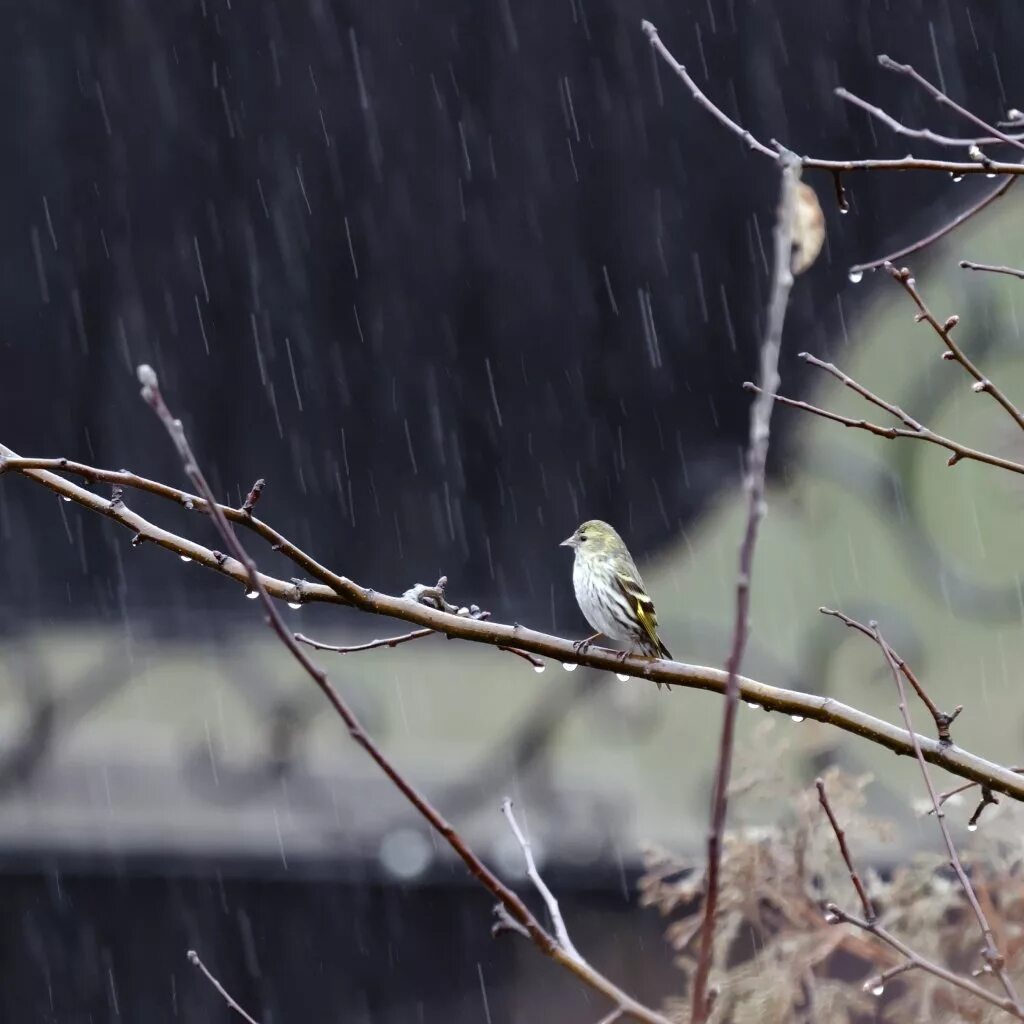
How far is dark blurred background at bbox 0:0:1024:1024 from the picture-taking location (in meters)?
6.32

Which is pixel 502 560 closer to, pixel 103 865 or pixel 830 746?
pixel 830 746

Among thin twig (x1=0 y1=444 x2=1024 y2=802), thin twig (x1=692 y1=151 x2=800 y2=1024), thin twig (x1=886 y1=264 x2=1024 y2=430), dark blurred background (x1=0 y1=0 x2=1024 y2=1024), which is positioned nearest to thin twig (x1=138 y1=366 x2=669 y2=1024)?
thin twig (x1=692 y1=151 x2=800 y2=1024)

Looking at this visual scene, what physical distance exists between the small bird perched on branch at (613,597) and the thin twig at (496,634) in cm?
125

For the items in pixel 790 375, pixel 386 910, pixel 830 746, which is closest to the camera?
pixel 830 746

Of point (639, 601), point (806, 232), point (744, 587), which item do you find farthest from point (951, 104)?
point (639, 601)

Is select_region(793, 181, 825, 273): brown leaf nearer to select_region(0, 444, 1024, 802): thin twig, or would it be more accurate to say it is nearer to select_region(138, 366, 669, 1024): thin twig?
select_region(138, 366, 669, 1024): thin twig

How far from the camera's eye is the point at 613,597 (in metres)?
3.26

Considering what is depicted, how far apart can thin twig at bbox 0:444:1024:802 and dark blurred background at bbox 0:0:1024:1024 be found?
4.60 meters

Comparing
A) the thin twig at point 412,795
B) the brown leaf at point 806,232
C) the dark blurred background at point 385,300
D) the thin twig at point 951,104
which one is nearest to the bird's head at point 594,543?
the thin twig at point 951,104

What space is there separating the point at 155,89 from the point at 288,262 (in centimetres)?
96

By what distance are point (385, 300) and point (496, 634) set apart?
4.88 m

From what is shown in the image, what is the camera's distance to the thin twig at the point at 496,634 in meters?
1.74

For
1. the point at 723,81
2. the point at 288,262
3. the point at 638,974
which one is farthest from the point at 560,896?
the point at 723,81

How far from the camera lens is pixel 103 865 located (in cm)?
619
